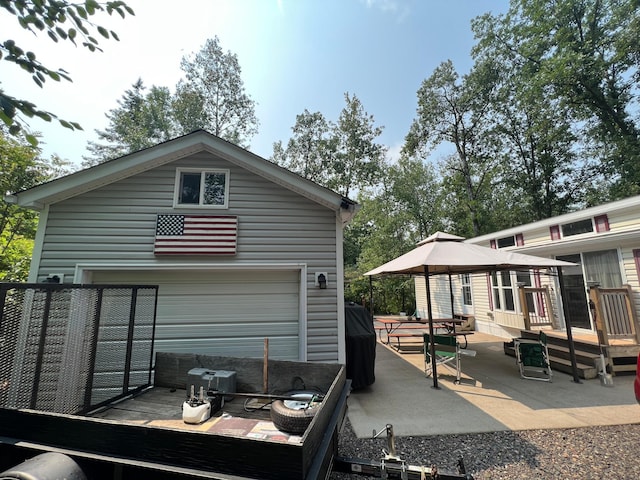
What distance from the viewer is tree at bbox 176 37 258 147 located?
1620 cm

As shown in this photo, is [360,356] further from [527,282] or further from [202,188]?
[527,282]

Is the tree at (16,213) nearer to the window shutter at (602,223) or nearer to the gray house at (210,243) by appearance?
the gray house at (210,243)

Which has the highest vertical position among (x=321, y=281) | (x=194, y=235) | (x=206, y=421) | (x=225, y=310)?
(x=194, y=235)

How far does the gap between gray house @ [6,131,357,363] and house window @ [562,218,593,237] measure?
21.0ft

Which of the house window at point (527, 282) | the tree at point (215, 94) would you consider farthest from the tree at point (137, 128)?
the house window at point (527, 282)

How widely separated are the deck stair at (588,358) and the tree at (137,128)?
21.7 metres

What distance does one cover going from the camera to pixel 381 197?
68.9ft

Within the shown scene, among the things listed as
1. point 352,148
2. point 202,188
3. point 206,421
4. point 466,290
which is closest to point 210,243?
point 202,188

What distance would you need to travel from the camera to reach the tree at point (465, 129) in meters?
17.5

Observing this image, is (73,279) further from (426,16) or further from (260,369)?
(426,16)

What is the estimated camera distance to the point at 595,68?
12852mm

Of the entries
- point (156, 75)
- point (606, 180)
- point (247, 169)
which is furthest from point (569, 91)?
point (156, 75)

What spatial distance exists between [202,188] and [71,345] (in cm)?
317

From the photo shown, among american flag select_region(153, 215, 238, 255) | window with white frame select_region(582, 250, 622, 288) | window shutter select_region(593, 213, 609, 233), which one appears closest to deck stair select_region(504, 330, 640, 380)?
window with white frame select_region(582, 250, 622, 288)
